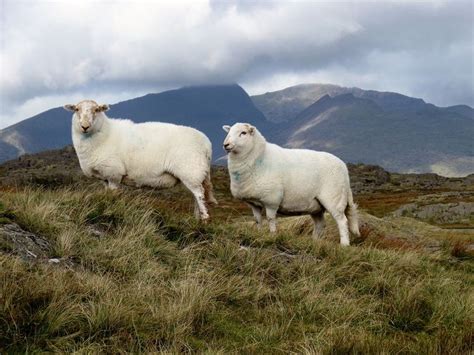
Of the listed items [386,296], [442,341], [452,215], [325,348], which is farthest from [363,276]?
[452,215]

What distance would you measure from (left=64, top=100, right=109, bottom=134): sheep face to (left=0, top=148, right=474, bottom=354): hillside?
2693 mm

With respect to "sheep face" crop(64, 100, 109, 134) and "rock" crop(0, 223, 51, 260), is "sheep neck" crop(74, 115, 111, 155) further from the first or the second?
"rock" crop(0, 223, 51, 260)

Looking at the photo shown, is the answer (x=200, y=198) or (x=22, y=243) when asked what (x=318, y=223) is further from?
(x=22, y=243)

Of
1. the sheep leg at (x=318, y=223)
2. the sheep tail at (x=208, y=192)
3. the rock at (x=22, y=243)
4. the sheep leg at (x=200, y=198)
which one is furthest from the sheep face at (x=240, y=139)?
the rock at (x=22, y=243)

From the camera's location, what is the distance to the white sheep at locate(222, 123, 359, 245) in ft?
44.3

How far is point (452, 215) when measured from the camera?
165ft

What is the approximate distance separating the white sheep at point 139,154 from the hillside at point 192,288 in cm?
176

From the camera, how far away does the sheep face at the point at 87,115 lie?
13.6m

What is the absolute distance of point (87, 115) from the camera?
1363cm

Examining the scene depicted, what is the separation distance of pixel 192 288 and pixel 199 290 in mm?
91

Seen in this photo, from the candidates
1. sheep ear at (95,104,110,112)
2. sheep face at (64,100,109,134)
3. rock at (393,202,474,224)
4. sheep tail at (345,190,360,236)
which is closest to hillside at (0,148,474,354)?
sheep face at (64,100,109,134)

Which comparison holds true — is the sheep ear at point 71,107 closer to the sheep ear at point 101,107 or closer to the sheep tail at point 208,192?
the sheep ear at point 101,107

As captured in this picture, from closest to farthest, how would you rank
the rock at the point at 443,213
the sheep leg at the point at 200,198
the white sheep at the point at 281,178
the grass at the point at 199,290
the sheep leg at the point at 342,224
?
1. the grass at the point at 199,290
2. the white sheep at the point at 281,178
3. the sheep leg at the point at 200,198
4. the sheep leg at the point at 342,224
5. the rock at the point at 443,213

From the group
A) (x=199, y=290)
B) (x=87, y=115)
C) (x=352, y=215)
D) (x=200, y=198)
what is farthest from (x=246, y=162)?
(x=199, y=290)
